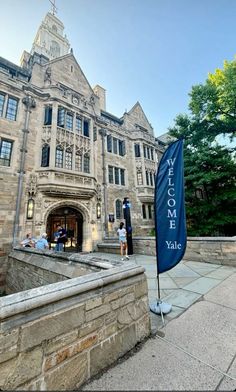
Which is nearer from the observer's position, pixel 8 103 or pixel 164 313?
pixel 164 313

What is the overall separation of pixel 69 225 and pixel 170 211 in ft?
40.4

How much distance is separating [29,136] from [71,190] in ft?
15.3

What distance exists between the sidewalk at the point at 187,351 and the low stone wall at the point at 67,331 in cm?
20

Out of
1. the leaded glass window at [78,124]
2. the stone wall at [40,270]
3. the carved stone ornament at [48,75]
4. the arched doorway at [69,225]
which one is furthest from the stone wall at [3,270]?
the carved stone ornament at [48,75]

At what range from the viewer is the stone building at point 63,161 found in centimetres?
1030

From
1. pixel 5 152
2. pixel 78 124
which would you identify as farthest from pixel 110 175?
pixel 5 152

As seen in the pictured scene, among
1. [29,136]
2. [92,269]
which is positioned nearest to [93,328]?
[92,269]

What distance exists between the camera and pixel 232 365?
1905 mm

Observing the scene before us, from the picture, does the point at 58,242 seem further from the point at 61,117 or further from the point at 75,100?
the point at 75,100

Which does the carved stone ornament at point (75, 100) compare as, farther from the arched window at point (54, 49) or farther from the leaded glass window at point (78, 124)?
the arched window at point (54, 49)

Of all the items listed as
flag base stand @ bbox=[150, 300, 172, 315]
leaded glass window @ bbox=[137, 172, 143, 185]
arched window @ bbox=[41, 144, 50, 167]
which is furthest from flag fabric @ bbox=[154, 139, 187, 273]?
leaded glass window @ bbox=[137, 172, 143, 185]

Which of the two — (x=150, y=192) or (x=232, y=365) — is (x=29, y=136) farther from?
(x=232, y=365)

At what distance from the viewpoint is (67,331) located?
1.76m

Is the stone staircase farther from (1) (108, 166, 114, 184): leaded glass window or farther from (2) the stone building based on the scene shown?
(1) (108, 166, 114, 184): leaded glass window
